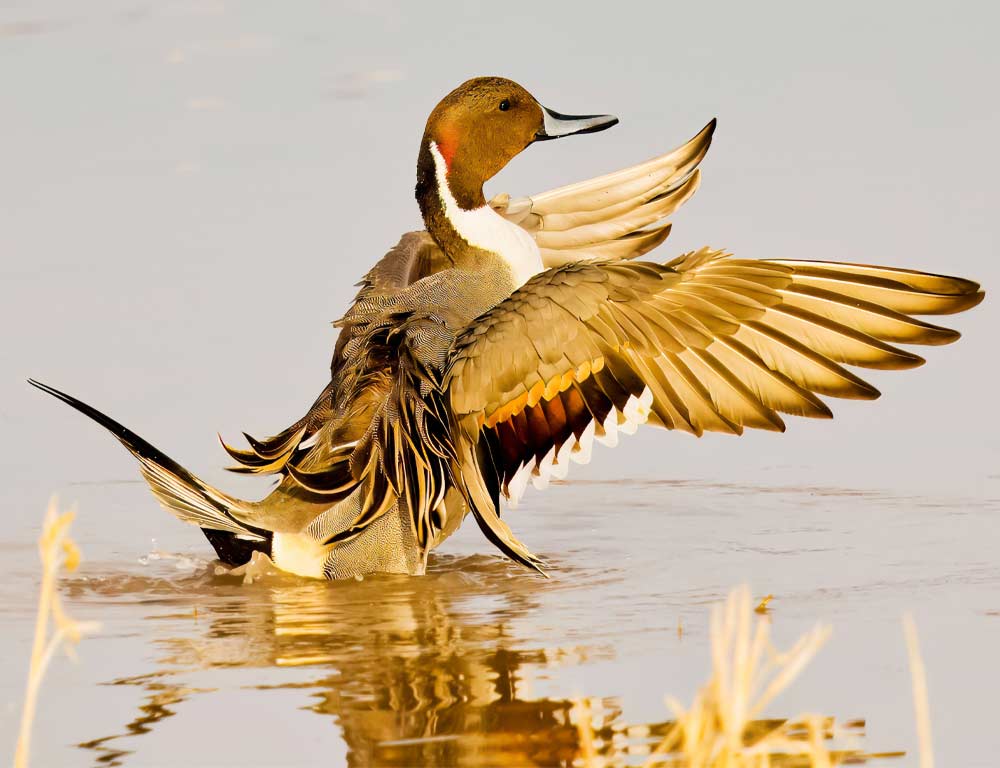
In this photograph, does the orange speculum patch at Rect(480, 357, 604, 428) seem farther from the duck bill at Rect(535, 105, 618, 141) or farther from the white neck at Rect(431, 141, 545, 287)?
the duck bill at Rect(535, 105, 618, 141)

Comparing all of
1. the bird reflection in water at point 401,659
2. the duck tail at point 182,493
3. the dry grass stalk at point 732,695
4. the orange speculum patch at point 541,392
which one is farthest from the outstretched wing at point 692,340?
the dry grass stalk at point 732,695

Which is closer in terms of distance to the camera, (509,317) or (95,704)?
(95,704)

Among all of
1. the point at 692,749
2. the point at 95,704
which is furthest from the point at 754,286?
the point at 692,749

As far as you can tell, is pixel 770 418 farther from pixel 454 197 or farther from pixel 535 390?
pixel 454 197

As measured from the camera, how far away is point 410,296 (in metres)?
6.00

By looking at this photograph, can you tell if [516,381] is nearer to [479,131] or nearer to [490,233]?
[490,233]

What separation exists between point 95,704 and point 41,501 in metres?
3.17

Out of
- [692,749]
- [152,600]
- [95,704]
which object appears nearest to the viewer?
[692,749]

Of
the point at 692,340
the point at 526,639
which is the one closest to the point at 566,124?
the point at 692,340

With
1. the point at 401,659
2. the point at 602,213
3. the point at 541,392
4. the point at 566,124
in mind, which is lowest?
the point at 401,659

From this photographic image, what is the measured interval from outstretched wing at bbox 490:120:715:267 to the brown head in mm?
451

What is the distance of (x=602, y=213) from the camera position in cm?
739

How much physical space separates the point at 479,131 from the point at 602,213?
1.01 m

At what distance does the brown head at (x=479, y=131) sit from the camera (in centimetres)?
648
